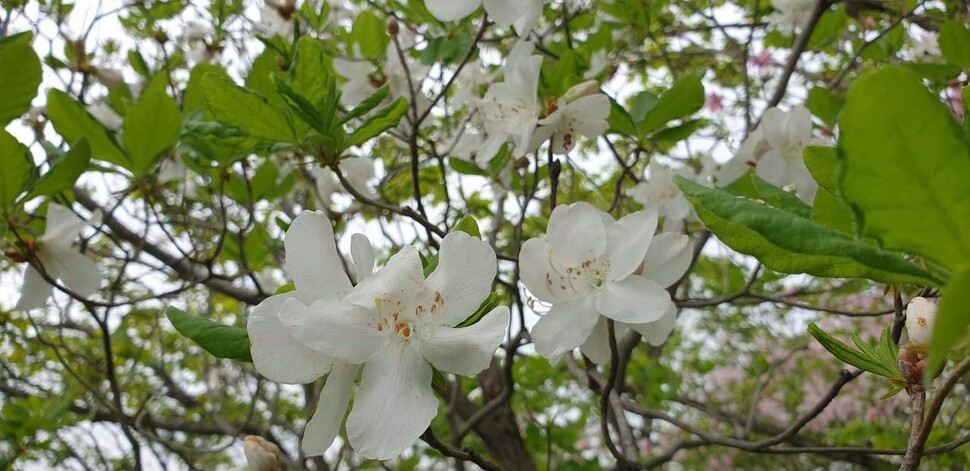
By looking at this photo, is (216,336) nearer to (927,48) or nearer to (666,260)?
(666,260)

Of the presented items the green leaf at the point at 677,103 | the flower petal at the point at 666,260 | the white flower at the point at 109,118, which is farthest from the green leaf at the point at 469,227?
the white flower at the point at 109,118

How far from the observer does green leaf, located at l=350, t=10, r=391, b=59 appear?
168 centimetres

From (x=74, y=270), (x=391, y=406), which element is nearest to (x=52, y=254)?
(x=74, y=270)

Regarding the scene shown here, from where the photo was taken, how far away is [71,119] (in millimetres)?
1267

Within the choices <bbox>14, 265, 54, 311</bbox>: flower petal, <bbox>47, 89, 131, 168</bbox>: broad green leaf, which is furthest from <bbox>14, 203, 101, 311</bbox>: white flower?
<bbox>47, 89, 131, 168</bbox>: broad green leaf

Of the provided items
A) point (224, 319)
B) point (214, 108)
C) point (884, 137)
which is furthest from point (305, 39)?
point (224, 319)

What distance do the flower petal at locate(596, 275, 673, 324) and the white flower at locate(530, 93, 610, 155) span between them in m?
0.37

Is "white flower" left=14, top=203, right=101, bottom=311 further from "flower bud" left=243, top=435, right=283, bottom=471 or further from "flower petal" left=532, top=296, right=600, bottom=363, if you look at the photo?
"flower petal" left=532, top=296, right=600, bottom=363

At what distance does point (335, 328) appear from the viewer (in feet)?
2.23

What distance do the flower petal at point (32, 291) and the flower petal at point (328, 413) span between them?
1.00 metres

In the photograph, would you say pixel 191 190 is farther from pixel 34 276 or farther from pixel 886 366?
pixel 886 366

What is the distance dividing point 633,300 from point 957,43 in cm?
108

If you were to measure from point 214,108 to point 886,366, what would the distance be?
100cm

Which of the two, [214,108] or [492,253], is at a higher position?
[214,108]
